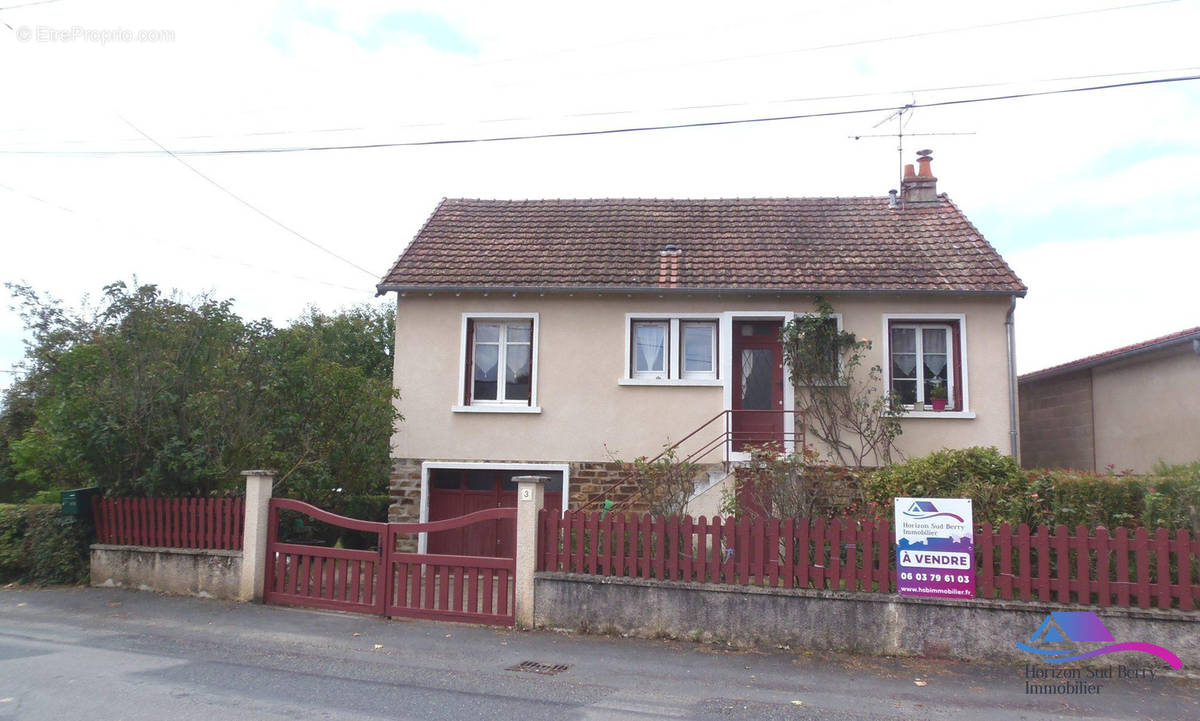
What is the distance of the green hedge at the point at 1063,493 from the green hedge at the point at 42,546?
446 inches

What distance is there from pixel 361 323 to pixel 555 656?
1008 inches

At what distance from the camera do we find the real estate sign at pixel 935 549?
7.94m

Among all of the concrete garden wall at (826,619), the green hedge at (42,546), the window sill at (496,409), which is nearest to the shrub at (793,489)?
the concrete garden wall at (826,619)

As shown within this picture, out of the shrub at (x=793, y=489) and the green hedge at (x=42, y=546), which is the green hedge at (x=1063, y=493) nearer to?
the shrub at (x=793, y=489)

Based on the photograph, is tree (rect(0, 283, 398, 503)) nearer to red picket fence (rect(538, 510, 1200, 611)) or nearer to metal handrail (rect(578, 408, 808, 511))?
metal handrail (rect(578, 408, 808, 511))

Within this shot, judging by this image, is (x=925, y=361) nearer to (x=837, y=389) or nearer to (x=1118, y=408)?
(x=837, y=389)

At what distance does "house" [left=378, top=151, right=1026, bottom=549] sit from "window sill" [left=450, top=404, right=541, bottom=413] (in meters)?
0.02

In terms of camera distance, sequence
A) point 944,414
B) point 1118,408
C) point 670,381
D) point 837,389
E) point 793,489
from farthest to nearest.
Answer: point 1118,408
point 670,381
point 837,389
point 944,414
point 793,489

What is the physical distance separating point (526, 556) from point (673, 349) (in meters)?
5.53

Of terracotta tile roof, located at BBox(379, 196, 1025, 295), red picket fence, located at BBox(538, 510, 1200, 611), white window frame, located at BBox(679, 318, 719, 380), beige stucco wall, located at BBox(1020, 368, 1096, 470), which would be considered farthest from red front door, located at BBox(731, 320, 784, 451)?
beige stucco wall, located at BBox(1020, 368, 1096, 470)

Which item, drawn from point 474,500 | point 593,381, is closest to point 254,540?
point 474,500

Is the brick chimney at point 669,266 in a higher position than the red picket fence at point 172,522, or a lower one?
higher

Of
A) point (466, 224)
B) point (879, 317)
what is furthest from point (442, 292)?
point (879, 317)

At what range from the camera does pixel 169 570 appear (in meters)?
10.6
